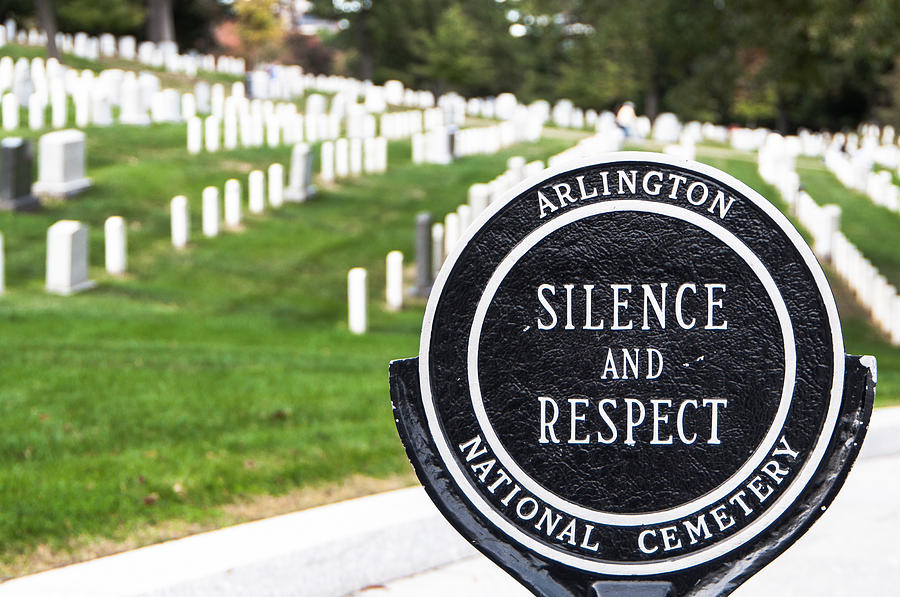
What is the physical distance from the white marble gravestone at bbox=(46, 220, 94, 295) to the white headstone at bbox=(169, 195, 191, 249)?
120 inches

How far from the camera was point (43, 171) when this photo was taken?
59.6 feet

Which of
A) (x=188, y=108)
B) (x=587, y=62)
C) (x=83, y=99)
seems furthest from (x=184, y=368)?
(x=587, y=62)

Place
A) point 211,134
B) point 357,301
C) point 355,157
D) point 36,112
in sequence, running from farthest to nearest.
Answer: point 355,157, point 211,134, point 36,112, point 357,301

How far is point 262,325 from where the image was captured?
1269 cm

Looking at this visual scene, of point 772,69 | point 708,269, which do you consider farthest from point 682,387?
point 772,69

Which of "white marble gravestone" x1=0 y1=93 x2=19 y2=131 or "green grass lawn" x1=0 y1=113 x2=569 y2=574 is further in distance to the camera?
"white marble gravestone" x1=0 y1=93 x2=19 y2=131

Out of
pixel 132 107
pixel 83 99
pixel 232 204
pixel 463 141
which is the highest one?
pixel 83 99

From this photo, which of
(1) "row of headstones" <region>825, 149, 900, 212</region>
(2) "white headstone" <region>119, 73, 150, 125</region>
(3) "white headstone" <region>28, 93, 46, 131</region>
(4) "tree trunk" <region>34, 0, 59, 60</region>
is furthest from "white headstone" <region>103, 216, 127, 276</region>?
(4) "tree trunk" <region>34, 0, 59, 60</region>

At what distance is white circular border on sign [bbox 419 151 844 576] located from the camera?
3453 mm

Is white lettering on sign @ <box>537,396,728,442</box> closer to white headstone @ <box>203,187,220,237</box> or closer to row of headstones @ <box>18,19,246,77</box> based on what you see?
white headstone @ <box>203,187,220,237</box>

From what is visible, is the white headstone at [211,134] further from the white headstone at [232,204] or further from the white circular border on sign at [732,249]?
the white circular border on sign at [732,249]

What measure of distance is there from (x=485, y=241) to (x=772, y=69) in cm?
1684

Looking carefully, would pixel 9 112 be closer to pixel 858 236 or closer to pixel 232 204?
pixel 232 204

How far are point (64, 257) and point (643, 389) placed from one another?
11.1m
